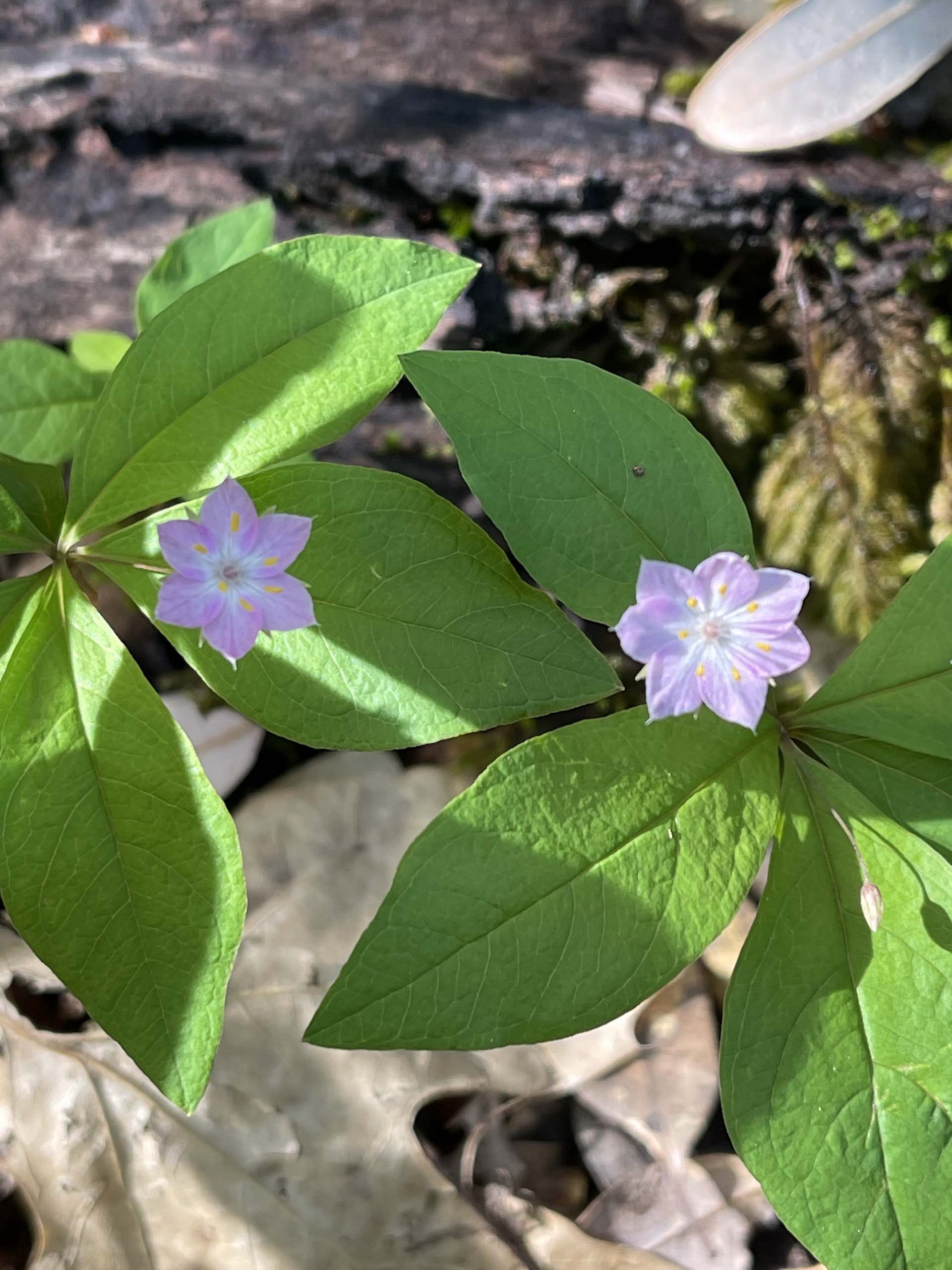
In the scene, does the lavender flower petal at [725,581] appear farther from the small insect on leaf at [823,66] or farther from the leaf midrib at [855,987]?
the small insect on leaf at [823,66]

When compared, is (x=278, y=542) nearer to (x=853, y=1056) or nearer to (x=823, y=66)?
(x=853, y=1056)

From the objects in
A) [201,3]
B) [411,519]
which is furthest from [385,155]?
[411,519]

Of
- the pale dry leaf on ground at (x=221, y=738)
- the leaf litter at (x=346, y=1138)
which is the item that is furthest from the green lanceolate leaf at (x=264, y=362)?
the leaf litter at (x=346, y=1138)

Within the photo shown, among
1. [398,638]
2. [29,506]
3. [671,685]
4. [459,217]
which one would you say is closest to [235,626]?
[398,638]

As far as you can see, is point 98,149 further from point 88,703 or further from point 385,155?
point 88,703

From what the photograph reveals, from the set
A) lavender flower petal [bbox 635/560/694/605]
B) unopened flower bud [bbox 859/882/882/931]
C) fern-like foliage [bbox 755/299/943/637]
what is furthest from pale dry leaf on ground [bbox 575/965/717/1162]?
lavender flower petal [bbox 635/560/694/605]

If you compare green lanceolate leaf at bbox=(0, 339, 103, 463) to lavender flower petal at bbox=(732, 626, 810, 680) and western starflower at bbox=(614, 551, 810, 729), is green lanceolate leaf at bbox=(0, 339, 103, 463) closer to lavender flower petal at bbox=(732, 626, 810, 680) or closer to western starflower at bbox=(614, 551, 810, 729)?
western starflower at bbox=(614, 551, 810, 729)
